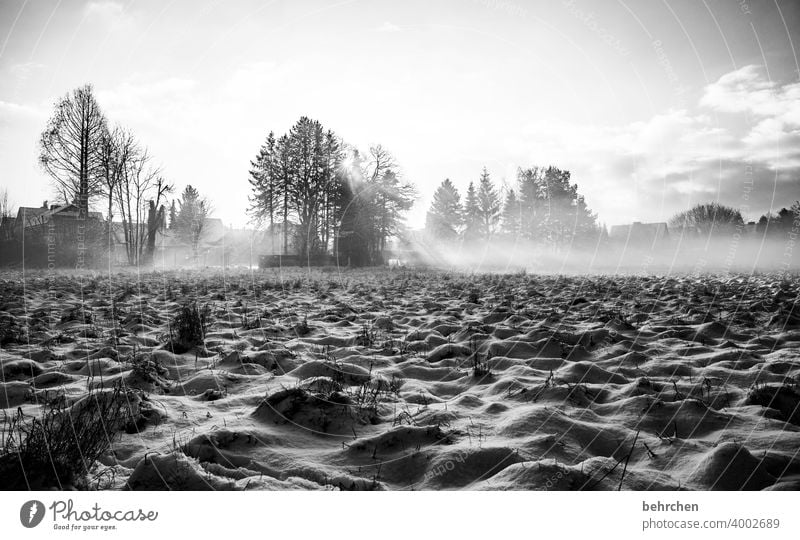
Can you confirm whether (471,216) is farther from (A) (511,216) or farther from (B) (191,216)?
(B) (191,216)

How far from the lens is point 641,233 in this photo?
56.4 meters

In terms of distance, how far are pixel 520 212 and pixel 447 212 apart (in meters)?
9.84

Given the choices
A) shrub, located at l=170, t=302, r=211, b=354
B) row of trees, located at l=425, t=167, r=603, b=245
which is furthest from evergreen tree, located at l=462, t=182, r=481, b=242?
shrub, located at l=170, t=302, r=211, b=354

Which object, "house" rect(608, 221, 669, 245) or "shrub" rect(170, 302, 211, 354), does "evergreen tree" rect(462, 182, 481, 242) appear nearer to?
"house" rect(608, 221, 669, 245)

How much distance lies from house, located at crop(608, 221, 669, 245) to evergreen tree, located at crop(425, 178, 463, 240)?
→ 20386 mm

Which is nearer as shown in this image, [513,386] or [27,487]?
[27,487]

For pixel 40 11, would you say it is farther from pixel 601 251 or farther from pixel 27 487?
pixel 601 251

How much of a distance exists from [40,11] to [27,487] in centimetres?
392

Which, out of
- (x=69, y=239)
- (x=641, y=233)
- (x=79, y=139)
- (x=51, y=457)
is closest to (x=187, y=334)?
(x=51, y=457)

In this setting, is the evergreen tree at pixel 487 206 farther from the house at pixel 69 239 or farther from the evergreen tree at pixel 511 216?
the house at pixel 69 239

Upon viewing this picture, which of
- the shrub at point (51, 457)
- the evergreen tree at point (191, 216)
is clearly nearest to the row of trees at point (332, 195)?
the evergreen tree at point (191, 216)

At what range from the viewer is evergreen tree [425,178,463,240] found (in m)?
53.3

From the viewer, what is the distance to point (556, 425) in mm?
2574
